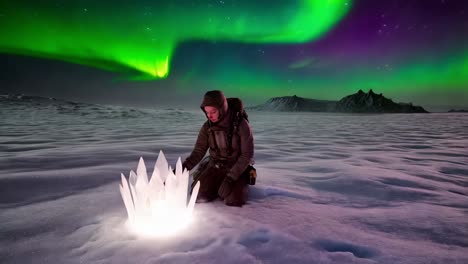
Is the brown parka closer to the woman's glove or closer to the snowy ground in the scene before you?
the woman's glove

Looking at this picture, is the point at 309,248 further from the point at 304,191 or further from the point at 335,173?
the point at 335,173

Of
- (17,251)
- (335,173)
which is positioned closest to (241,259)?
(17,251)

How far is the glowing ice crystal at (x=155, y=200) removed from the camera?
1523 millimetres

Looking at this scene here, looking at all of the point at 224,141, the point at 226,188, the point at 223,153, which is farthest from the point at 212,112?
the point at 226,188

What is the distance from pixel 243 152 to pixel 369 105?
99418 mm

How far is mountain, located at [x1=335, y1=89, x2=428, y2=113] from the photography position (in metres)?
85.4

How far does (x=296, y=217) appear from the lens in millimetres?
1933

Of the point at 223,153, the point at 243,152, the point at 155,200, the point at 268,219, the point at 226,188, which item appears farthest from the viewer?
the point at 223,153

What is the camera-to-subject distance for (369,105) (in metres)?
89.1

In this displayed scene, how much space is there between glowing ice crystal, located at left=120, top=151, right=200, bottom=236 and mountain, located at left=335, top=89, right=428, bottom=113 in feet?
300

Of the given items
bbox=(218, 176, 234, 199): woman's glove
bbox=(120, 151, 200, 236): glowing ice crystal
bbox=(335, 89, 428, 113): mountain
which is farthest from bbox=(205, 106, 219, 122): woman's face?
bbox=(335, 89, 428, 113): mountain

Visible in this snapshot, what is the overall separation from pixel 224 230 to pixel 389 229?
45.8 inches

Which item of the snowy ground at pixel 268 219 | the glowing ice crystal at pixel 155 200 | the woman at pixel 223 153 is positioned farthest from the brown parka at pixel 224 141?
the glowing ice crystal at pixel 155 200

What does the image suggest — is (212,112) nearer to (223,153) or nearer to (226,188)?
(223,153)
